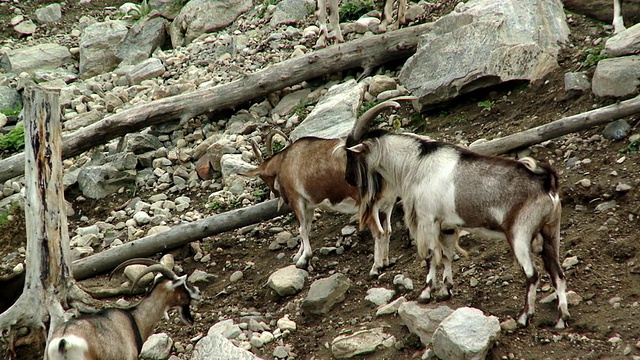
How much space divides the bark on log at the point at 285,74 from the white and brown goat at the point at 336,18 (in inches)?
22.7

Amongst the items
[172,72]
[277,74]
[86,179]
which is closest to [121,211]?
[86,179]

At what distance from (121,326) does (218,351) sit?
3.55 ft

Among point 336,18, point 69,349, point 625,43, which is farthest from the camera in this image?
point 336,18

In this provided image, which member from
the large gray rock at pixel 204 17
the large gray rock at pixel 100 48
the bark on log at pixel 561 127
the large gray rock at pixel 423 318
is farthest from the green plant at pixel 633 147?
the large gray rock at pixel 100 48

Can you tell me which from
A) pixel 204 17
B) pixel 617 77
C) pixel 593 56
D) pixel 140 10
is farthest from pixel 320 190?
pixel 140 10

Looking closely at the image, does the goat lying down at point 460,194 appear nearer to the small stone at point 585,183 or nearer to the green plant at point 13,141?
the small stone at point 585,183

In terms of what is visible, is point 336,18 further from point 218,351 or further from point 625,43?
point 218,351

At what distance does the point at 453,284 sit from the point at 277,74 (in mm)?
5680

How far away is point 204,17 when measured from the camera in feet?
51.8

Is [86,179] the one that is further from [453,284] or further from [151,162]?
[453,284]

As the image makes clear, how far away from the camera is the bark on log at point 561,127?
323 inches

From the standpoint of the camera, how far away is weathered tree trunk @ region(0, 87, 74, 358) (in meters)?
7.63

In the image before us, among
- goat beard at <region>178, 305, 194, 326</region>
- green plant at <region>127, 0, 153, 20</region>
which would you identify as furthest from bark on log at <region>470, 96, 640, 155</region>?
green plant at <region>127, 0, 153, 20</region>

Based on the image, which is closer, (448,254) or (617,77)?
(448,254)
